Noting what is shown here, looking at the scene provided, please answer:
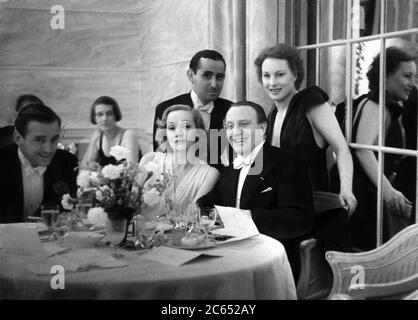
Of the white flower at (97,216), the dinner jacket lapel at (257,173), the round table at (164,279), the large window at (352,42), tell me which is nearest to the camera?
the round table at (164,279)

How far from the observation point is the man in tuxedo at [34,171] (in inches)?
106

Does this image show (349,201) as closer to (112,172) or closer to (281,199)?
(281,199)

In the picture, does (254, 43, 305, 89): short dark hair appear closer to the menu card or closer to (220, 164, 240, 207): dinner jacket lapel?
(220, 164, 240, 207): dinner jacket lapel

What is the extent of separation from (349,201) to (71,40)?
54.7 inches

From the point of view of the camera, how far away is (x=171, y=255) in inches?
85.7

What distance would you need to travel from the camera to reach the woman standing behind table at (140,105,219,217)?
2.78m

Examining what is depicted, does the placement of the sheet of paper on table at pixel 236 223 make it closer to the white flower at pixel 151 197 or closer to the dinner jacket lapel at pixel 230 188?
the dinner jacket lapel at pixel 230 188

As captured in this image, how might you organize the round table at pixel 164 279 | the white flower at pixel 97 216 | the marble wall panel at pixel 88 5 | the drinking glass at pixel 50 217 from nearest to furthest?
the round table at pixel 164 279
the white flower at pixel 97 216
the drinking glass at pixel 50 217
the marble wall panel at pixel 88 5

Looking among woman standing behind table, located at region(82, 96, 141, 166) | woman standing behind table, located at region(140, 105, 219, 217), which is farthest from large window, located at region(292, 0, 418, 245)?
woman standing behind table, located at region(82, 96, 141, 166)

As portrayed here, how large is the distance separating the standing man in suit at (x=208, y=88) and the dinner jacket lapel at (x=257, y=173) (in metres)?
0.18

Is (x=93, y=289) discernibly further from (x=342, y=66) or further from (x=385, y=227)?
(x=342, y=66)

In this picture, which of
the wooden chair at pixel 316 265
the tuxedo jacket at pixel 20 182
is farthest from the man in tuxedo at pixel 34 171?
the wooden chair at pixel 316 265

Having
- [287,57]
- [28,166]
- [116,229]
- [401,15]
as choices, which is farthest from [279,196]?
[28,166]

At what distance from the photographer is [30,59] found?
2.64 meters
